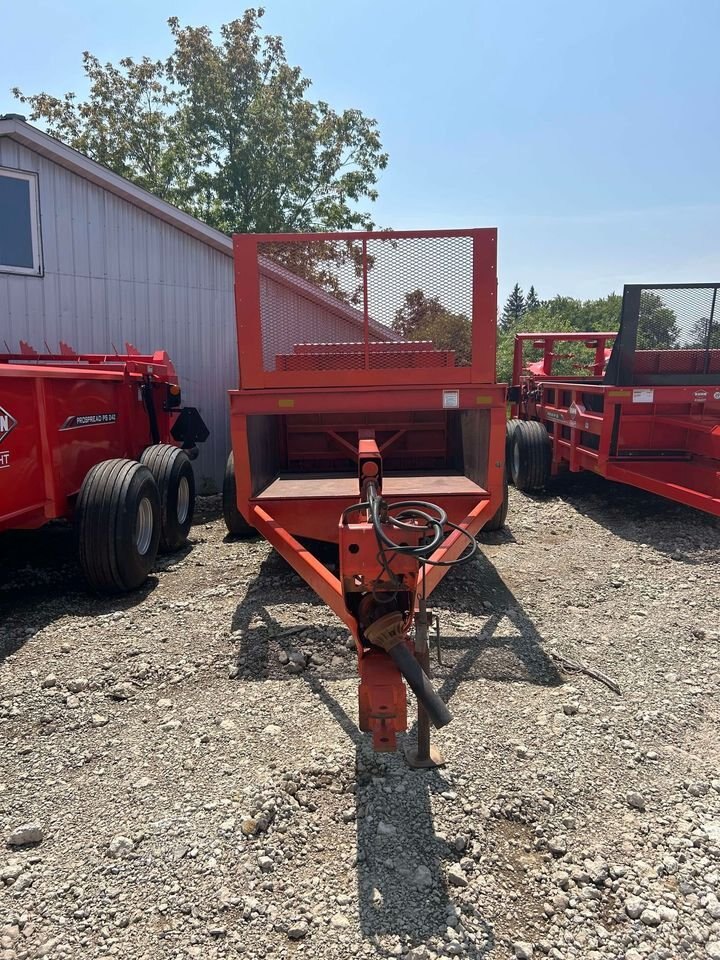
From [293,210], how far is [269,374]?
20.3 meters

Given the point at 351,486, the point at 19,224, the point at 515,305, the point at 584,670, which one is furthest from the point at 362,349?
the point at 515,305

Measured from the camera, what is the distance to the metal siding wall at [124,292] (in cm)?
844

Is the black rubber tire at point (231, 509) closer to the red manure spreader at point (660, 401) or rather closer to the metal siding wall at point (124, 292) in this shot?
the metal siding wall at point (124, 292)

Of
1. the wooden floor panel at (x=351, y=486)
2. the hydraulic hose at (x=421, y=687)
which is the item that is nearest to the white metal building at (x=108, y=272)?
the wooden floor panel at (x=351, y=486)

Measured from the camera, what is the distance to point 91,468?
18.0 feet

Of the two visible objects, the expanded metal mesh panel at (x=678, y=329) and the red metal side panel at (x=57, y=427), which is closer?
the red metal side panel at (x=57, y=427)

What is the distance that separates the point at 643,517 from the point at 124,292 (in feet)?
23.9

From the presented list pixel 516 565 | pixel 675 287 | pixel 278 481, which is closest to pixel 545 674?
pixel 516 565

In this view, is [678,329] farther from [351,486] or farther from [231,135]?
[231,135]

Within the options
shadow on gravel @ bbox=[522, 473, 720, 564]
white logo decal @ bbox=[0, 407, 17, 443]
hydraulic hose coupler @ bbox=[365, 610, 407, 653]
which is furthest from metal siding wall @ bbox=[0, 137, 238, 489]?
hydraulic hose coupler @ bbox=[365, 610, 407, 653]

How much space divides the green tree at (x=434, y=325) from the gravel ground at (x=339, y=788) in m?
1.87

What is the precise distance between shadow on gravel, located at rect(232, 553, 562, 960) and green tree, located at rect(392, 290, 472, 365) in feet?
6.01

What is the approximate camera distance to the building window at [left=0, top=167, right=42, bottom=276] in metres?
8.18

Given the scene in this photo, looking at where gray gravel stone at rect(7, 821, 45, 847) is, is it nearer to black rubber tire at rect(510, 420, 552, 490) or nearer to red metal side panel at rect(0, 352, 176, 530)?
red metal side panel at rect(0, 352, 176, 530)
